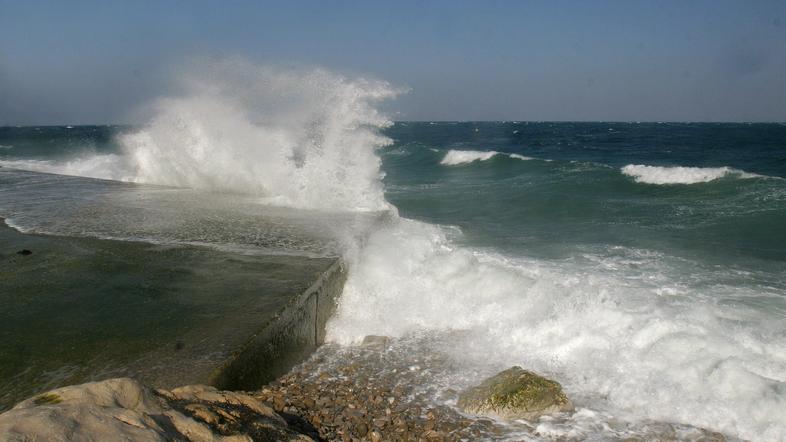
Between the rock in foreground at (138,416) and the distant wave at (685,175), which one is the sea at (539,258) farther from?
the rock in foreground at (138,416)

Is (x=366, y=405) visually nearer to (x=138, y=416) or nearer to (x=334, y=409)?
(x=334, y=409)

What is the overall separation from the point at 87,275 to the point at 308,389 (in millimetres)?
2915

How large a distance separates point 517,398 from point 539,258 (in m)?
4.71

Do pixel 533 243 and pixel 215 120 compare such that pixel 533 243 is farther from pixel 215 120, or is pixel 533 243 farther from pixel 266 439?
pixel 215 120

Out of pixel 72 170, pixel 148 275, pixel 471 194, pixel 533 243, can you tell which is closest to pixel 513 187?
pixel 471 194

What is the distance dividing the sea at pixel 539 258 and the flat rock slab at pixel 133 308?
2.33 ft

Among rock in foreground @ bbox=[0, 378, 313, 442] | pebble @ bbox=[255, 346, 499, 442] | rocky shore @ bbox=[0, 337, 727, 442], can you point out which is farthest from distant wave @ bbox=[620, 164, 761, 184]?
rock in foreground @ bbox=[0, 378, 313, 442]

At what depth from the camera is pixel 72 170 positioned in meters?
18.2

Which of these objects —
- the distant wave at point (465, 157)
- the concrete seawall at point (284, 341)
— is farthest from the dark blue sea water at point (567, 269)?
the distant wave at point (465, 157)

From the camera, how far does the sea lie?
14.2 ft

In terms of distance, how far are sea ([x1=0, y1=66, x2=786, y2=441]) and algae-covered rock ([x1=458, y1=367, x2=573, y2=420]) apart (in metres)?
0.13

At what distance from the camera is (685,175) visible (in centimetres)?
1733

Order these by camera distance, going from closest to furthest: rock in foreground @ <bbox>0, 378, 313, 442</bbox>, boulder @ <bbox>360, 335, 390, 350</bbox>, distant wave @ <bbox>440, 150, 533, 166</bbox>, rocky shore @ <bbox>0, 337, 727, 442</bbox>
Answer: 1. rock in foreground @ <bbox>0, 378, 313, 442</bbox>
2. rocky shore @ <bbox>0, 337, 727, 442</bbox>
3. boulder @ <bbox>360, 335, 390, 350</bbox>
4. distant wave @ <bbox>440, 150, 533, 166</bbox>

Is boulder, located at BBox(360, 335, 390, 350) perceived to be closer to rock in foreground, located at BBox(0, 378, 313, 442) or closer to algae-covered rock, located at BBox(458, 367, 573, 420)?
algae-covered rock, located at BBox(458, 367, 573, 420)
